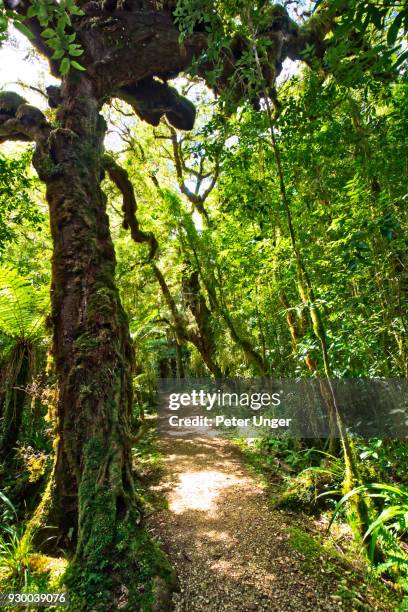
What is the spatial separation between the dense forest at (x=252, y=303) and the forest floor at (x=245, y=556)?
2 centimetres

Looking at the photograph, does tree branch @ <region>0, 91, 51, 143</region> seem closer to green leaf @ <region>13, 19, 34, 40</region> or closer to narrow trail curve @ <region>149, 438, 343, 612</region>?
green leaf @ <region>13, 19, 34, 40</region>

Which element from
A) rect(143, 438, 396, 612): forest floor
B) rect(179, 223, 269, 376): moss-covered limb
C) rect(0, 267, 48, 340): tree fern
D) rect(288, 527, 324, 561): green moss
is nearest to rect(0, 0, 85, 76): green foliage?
rect(0, 267, 48, 340): tree fern

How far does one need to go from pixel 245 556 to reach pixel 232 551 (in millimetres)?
156

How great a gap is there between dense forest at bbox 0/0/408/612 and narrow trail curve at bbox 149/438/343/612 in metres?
0.02

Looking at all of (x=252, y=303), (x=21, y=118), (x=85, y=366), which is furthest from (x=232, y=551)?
(x=21, y=118)

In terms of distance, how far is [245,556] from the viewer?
10.5 feet

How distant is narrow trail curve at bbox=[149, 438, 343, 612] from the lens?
2.64m

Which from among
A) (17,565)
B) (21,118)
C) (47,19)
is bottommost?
(17,565)

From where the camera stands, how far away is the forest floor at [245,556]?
104 inches

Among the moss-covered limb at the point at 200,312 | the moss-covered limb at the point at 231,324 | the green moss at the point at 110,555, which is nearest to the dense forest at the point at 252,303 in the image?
the green moss at the point at 110,555

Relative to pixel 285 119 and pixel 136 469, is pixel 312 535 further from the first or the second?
pixel 285 119

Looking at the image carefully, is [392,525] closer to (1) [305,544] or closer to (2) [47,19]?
(1) [305,544]

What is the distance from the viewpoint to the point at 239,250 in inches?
267

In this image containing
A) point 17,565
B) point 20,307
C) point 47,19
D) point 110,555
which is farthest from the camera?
point 20,307
